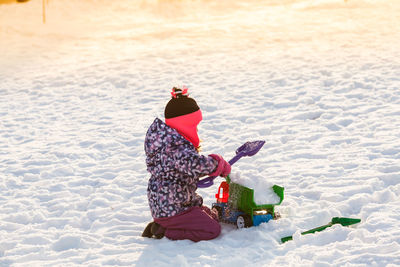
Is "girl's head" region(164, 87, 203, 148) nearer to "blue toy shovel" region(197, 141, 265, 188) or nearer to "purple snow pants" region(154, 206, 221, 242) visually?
"blue toy shovel" region(197, 141, 265, 188)

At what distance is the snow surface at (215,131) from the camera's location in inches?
172

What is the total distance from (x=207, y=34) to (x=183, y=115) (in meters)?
11.2

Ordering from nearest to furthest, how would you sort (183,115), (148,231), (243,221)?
1. (183,115)
2. (243,221)
3. (148,231)

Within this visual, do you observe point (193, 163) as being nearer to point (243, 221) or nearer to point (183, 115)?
point (183, 115)

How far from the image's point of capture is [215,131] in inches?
308

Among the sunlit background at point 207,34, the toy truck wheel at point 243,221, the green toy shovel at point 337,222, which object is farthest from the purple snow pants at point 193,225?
the sunlit background at point 207,34

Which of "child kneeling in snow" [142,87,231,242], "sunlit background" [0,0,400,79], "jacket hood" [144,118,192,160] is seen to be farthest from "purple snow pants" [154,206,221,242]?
"sunlit background" [0,0,400,79]

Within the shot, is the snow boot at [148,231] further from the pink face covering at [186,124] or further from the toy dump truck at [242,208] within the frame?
the pink face covering at [186,124]

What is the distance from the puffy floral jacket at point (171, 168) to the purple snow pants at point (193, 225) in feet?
0.19

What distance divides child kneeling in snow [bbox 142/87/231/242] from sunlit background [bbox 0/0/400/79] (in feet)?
24.6

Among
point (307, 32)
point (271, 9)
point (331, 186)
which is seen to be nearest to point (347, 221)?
point (331, 186)

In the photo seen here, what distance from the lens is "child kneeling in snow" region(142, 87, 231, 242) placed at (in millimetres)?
4340

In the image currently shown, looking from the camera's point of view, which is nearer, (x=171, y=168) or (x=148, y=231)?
(x=171, y=168)

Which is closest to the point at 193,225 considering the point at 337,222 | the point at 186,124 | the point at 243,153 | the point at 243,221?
the point at 243,221
